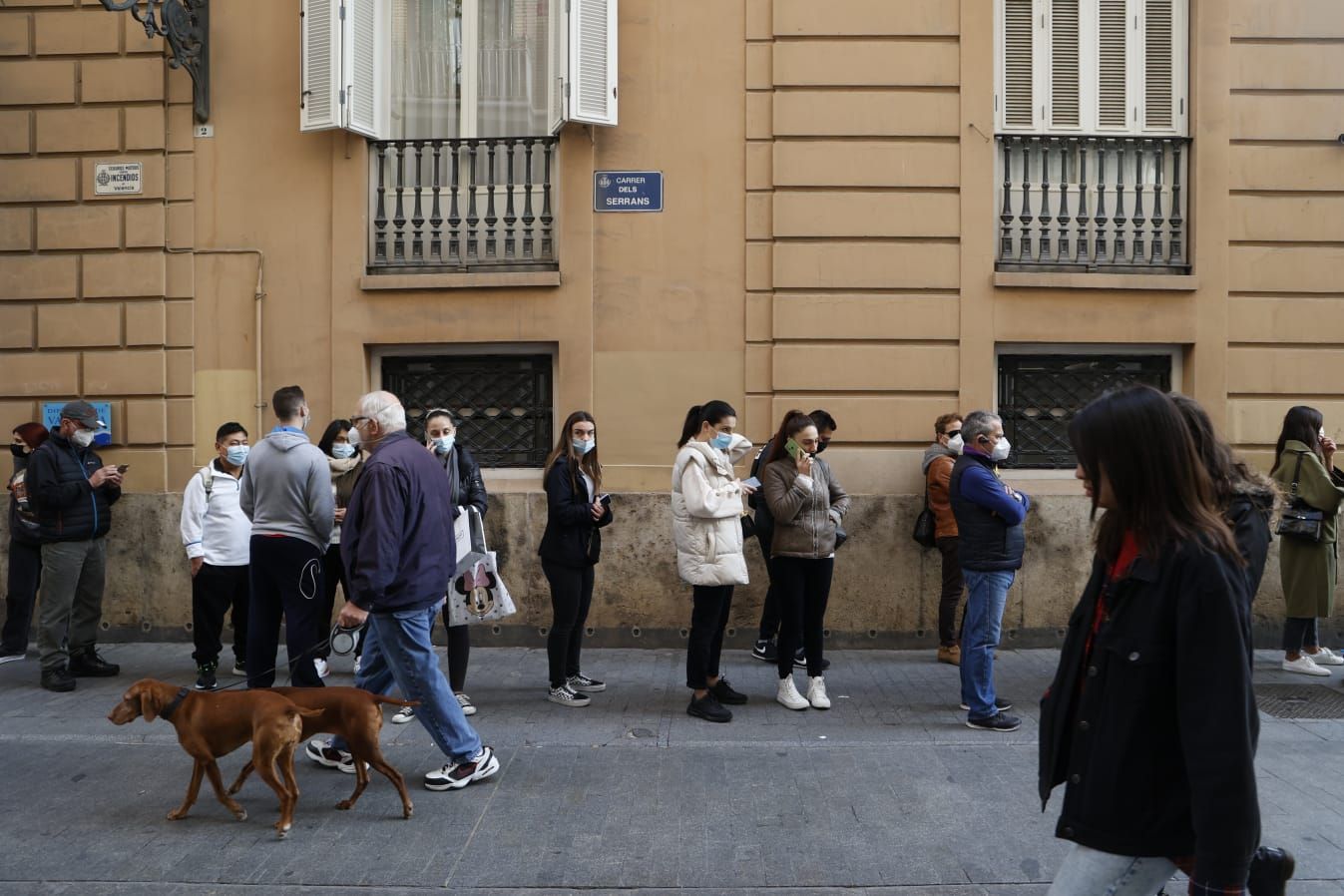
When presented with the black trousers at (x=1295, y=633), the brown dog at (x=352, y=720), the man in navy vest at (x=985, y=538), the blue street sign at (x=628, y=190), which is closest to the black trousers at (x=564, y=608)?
the brown dog at (x=352, y=720)

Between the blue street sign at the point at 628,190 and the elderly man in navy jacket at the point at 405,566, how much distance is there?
14.0 ft

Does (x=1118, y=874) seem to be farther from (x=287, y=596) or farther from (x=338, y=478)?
(x=338, y=478)

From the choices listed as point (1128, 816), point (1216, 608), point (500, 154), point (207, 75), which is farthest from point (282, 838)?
point (207, 75)

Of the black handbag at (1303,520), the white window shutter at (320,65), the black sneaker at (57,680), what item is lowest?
the black sneaker at (57,680)

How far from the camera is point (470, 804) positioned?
5332 millimetres

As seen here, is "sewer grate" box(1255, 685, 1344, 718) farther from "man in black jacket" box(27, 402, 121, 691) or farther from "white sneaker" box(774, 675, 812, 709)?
"man in black jacket" box(27, 402, 121, 691)

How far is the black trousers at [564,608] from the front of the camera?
23.5 ft

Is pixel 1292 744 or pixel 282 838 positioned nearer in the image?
pixel 282 838

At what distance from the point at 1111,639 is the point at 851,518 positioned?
668cm

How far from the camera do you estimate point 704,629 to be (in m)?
6.93

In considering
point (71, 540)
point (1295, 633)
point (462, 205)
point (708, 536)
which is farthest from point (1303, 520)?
point (71, 540)

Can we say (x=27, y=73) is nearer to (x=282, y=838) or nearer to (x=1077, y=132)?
(x=282, y=838)

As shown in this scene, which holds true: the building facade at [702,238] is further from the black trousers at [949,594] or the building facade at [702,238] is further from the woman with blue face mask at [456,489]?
the woman with blue face mask at [456,489]

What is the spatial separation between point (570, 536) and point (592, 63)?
13.6 feet
